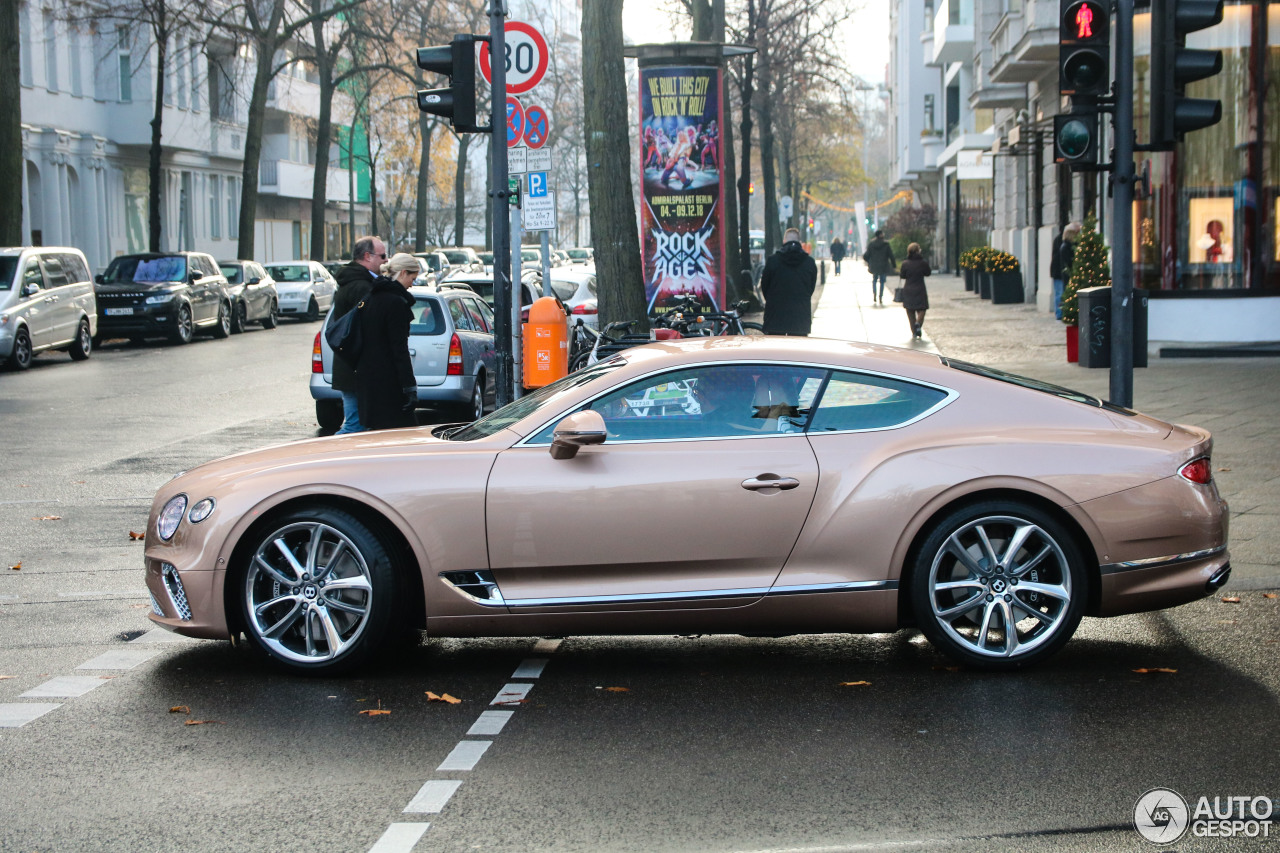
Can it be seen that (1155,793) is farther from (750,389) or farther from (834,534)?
(750,389)

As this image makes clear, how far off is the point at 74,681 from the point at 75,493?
551 cm

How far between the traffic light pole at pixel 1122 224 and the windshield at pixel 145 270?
25.0 m

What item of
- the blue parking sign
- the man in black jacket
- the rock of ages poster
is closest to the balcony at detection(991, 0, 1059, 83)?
the rock of ages poster

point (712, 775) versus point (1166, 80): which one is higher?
point (1166, 80)

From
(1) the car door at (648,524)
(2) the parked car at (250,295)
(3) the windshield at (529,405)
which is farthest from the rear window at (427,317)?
(2) the parked car at (250,295)

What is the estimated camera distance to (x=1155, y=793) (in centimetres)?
453

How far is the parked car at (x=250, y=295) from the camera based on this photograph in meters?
34.2

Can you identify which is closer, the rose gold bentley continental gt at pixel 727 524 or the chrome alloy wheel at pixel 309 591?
the rose gold bentley continental gt at pixel 727 524

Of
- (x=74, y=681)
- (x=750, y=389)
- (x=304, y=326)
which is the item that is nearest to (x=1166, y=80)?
(x=750, y=389)

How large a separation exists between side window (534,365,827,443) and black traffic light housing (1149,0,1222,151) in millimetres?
3982

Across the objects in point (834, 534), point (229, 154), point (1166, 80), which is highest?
point (229, 154)

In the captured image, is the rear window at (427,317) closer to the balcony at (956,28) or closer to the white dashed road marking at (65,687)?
the white dashed road marking at (65,687)

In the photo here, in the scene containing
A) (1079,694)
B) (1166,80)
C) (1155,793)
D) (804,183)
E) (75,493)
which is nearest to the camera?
(1155,793)

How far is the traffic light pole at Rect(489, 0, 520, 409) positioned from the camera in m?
12.9
